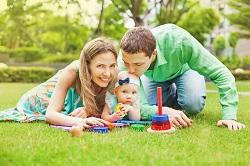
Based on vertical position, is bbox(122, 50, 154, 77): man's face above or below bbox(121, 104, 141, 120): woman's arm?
above

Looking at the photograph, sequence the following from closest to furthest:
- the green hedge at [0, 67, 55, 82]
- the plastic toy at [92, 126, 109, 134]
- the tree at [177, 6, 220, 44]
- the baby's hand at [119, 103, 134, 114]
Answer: the plastic toy at [92, 126, 109, 134], the baby's hand at [119, 103, 134, 114], the green hedge at [0, 67, 55, 82], the tree at [177, 6, 220, 44]

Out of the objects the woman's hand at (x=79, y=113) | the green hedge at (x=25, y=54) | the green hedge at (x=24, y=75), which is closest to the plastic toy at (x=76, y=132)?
the woman's hand at (x=79, y=113)

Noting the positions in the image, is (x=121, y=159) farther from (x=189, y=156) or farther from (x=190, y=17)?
(x=190, y=17)

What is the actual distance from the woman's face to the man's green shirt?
0.38 meters

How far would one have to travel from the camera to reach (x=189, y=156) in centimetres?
290

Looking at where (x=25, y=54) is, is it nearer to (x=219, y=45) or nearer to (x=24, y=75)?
(x=24, y=75)

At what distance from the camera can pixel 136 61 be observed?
158 inches

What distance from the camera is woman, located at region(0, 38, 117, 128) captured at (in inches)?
162

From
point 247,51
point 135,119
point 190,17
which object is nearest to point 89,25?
point 190,17

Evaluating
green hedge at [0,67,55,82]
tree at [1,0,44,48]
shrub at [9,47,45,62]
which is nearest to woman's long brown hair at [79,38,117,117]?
green hedge at [0,67,55,82]

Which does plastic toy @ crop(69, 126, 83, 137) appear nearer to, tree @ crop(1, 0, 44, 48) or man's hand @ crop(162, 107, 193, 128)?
man's hand @ crop(162, 107, 193, 128)

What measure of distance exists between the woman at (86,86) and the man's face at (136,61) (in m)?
0.15

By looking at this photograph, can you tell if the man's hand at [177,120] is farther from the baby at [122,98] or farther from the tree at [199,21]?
the tree at [199,21]

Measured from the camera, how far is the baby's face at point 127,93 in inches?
167
